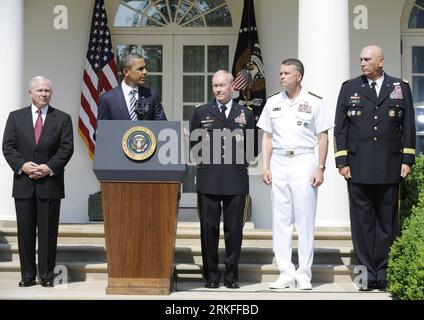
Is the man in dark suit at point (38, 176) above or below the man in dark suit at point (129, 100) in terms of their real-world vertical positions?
below

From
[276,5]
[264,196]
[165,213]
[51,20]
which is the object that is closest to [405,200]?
[165,213]

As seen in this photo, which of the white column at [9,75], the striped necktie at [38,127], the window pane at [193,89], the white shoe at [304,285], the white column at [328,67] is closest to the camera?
the white shoe at [304,285]

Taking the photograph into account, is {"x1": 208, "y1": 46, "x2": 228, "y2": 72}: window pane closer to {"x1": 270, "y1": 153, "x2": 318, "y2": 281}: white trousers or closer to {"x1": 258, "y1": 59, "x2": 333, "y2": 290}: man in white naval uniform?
{"x1": 258, "y1": 59, "x2": 333, "y2": 290}: man in white naval uniform

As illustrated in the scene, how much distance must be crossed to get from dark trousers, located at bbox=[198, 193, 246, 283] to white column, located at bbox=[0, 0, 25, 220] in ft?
9.82

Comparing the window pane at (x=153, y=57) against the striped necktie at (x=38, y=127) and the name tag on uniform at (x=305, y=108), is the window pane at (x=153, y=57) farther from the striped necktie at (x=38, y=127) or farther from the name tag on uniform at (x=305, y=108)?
the name tag on uniform at (x=305, y=108)

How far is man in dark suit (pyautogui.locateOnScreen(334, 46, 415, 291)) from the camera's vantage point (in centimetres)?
680

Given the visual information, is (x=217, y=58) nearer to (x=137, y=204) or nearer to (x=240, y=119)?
(x=240, y=119)

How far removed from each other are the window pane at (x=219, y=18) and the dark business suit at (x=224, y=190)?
4595 millimetres

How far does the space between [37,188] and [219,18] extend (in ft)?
A: 17.1

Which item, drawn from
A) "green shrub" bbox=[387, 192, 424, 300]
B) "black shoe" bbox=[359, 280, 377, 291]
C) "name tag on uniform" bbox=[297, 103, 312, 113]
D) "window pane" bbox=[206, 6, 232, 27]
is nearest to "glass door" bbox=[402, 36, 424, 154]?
"window pane" bbox=[206, 6, 232, 27]

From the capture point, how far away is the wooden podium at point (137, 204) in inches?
244

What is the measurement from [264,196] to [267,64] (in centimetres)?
196

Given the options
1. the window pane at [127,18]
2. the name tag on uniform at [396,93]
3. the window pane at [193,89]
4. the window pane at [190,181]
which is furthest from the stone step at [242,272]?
the window pane at [127,18]

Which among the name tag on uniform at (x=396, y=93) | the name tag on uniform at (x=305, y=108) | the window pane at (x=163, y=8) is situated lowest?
the name tag on uniform at (x=305, y=108)
